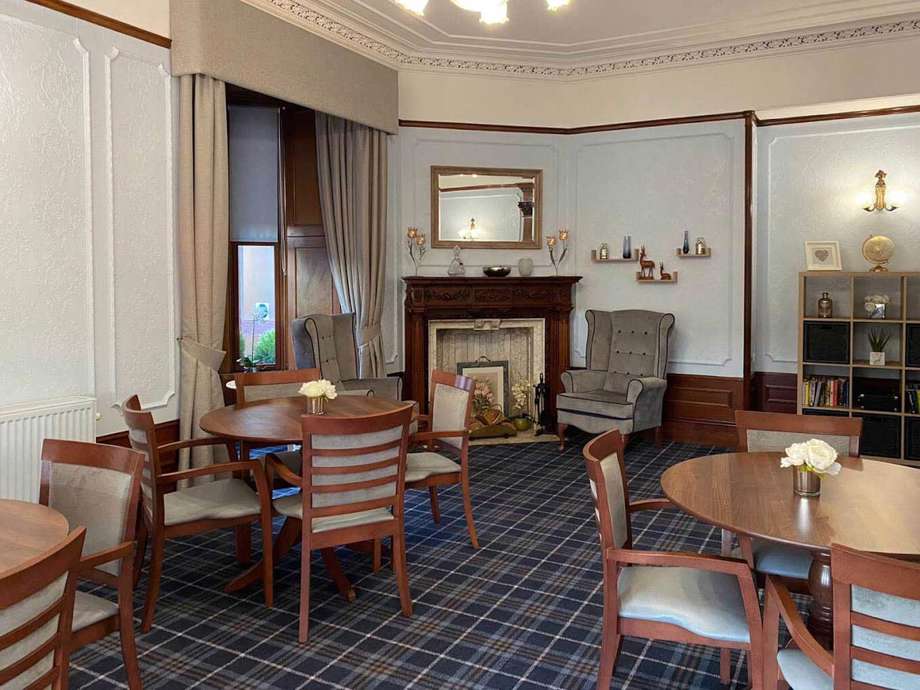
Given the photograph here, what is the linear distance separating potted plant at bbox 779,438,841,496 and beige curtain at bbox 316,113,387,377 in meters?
4.29

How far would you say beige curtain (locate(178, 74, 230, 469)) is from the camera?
451cm

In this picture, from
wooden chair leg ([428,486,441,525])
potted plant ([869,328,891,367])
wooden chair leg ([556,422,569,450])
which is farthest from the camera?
wooden chair leg ([556,422,569,450])

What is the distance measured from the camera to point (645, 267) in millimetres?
6859

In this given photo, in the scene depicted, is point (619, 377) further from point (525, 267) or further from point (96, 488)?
point (96, 488)

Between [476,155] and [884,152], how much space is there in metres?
3.50

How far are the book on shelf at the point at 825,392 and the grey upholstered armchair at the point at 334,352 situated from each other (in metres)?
3.39

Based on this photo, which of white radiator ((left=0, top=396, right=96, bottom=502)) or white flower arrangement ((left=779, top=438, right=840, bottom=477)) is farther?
white radiator ((left=0, top=396, right=96, bottom=502))

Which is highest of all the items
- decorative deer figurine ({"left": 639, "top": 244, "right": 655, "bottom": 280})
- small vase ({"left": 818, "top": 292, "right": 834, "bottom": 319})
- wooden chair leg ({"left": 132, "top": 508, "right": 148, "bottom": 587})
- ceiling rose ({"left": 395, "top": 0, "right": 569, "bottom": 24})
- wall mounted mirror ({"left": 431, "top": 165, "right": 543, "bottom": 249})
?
ceiling rose ({"left": 395, "top": 0, "right": 569, "bottom": 24})

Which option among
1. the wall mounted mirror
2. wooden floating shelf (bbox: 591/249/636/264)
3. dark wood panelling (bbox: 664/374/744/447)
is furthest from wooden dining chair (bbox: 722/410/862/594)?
the wall mounted mirror

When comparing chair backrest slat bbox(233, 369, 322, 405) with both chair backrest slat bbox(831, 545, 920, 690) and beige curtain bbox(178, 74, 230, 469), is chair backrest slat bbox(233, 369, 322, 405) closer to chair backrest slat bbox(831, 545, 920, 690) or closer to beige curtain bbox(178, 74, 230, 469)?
beige curtain bbox(178, 74, 230, 469)

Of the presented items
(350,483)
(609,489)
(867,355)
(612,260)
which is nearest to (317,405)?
(350,483)

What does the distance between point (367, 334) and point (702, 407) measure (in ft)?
9.96

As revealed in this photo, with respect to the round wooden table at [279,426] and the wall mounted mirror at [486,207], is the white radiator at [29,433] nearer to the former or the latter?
the round wooden table at [279,426]

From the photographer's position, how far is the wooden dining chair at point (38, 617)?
58.7 inches
